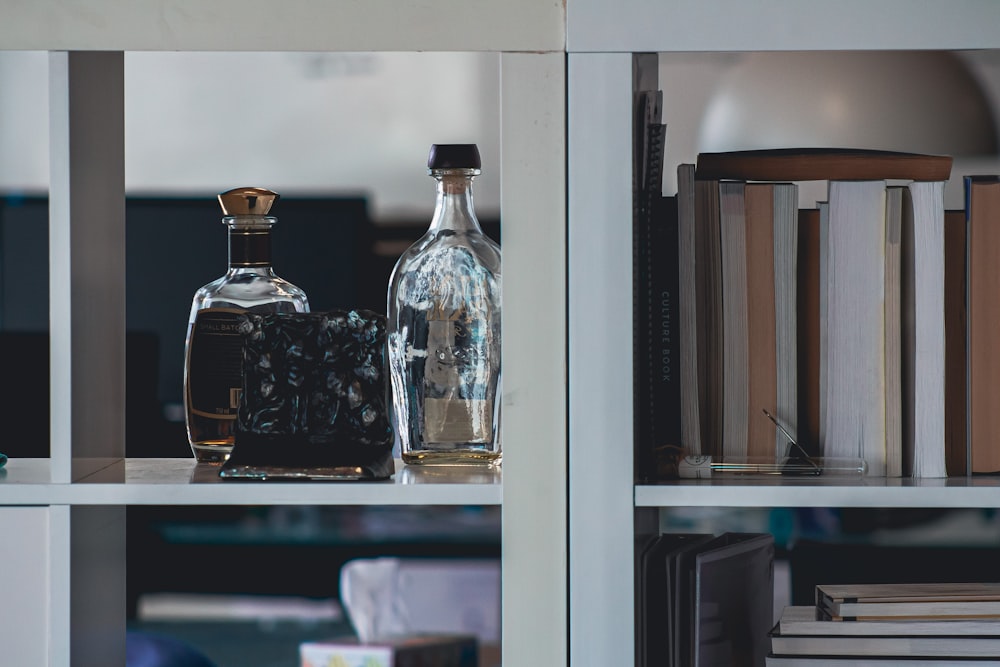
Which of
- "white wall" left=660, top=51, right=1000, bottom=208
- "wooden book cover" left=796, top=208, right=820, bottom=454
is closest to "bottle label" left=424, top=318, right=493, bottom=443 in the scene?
"wooden book cover" left=796, top=208, right=820, bottom=454

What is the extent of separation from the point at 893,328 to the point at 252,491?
65 centimetres

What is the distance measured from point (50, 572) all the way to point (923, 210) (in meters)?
0.92

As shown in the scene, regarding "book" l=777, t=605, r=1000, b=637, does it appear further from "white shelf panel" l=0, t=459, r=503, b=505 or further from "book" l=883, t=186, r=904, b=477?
"white shelf panel" l=0, t=459, r=503, b=505

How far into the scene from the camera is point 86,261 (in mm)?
1023

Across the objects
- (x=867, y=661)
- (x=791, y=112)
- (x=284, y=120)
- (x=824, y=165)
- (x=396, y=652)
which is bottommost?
(x=396, y=652)

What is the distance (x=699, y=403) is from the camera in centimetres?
103

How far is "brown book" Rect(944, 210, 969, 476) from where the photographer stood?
103cm

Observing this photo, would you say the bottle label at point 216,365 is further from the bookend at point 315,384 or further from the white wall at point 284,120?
the white wall at point 284,120

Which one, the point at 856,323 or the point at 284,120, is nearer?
the point at 856,323

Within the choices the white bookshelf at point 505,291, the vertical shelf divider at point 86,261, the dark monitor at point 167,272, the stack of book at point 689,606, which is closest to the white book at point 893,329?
the stack of book at point 689,606

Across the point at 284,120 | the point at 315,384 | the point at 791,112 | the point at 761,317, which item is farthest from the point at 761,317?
the point at 284,120

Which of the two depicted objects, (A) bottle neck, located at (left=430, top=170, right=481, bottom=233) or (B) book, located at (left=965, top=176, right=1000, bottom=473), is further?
(A) bottle neck, located at (left=430, top=170, right=481, bottom=233)

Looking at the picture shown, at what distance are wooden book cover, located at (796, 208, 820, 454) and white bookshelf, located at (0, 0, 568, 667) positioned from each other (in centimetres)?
28

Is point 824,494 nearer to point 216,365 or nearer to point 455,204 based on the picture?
point 455,204
